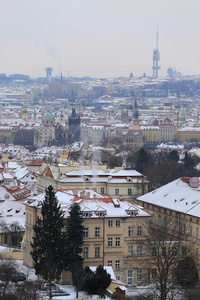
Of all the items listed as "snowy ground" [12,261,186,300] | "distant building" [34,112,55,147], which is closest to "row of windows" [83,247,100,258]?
"snowy ground" [12,261,186,300]

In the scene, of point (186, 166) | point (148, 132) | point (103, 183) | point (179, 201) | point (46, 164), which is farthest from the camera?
point (148, 132)

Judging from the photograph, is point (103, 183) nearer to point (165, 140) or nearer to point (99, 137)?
point (99, 137)

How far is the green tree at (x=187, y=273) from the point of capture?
26953 millimetres

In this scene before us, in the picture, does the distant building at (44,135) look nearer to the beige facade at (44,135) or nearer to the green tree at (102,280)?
the beige facade at (44,135)

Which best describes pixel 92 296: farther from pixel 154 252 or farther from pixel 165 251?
pixel 154 252

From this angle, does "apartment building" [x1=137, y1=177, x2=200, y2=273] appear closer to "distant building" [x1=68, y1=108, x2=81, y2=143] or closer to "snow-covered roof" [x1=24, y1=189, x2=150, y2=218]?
"snow-covered roof" [x1=24, y1=189, x2=150, y2=218]

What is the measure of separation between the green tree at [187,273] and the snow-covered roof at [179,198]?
144 inches

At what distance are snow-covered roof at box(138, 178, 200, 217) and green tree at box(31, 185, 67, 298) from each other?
518cm

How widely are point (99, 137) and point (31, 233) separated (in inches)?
2979

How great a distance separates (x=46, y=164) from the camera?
45594 mm

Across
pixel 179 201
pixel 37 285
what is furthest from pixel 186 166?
pixel 37 285

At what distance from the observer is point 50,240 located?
27.7m

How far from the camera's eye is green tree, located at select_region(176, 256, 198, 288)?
88.4 feet

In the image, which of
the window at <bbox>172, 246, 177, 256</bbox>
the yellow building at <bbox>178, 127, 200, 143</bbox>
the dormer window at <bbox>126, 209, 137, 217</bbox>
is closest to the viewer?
the window at <bbox>172, 246, 177, 256</bbox>
